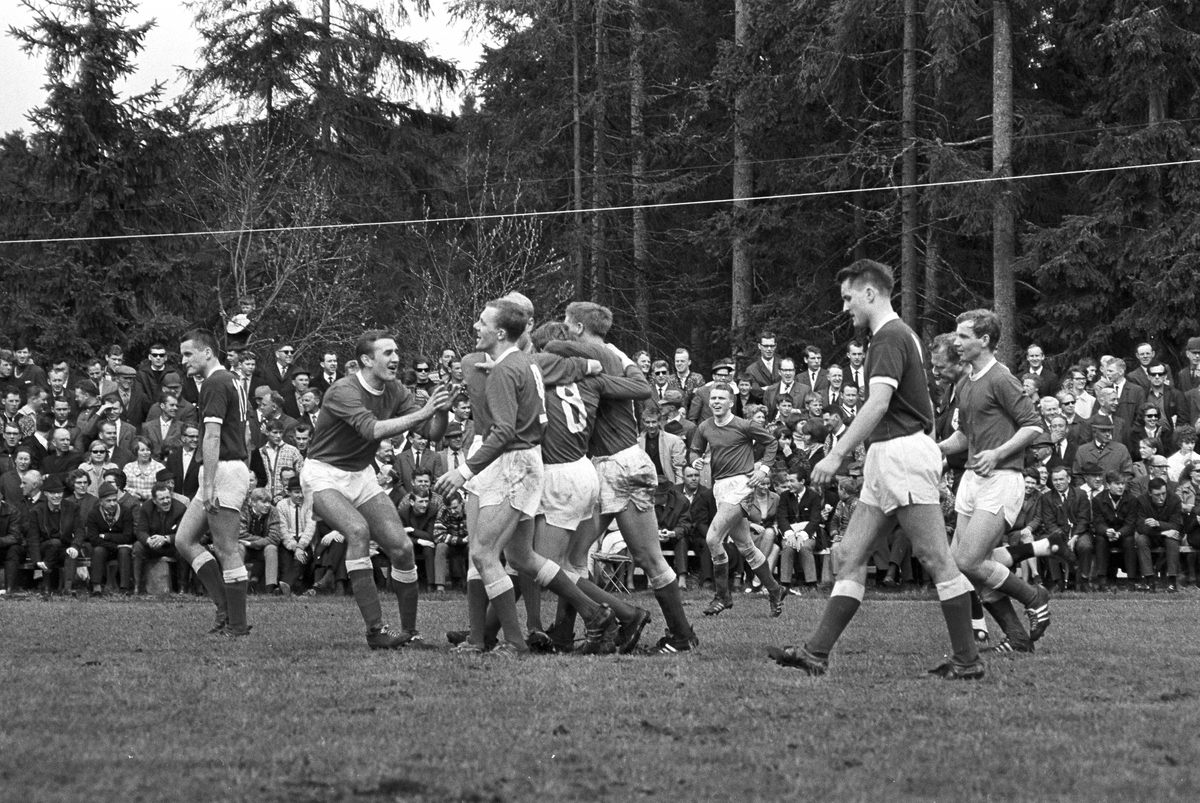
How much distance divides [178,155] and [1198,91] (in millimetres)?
21866

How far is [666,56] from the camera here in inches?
1414

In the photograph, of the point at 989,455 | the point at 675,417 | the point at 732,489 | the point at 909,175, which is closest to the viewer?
the point at 989,455

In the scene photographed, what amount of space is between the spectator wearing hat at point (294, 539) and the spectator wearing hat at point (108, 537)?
177cm

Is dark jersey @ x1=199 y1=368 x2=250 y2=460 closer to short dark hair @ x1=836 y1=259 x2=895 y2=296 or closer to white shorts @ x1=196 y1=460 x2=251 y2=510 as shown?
white shorts @ x1=196 y1=460 x2=251 y2=510

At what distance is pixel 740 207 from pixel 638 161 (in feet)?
11.9

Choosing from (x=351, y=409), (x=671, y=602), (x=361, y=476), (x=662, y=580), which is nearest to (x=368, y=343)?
(x=351, y=409)

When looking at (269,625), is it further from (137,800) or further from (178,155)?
(178,155)

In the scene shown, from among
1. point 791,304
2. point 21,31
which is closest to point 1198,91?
point 791,304

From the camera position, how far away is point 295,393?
21359 millimetres

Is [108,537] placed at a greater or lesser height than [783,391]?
lesser

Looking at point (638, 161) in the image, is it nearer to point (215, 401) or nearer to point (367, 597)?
point (215, 401)

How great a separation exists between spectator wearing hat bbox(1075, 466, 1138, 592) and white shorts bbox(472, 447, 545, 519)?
10884 mm

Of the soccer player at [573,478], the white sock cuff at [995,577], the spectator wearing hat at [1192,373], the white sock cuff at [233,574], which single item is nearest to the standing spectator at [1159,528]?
the spectator wearing hat at [1192,373]

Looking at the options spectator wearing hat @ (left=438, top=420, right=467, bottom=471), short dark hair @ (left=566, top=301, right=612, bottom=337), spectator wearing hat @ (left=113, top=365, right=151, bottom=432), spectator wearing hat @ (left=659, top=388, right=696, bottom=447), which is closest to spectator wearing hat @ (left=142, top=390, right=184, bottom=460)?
spectator wearing hat @ (left=113, top=365, right=151, bottom=432)
